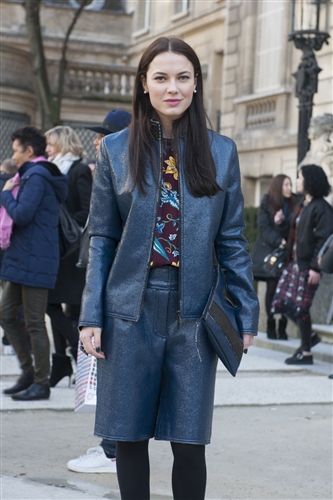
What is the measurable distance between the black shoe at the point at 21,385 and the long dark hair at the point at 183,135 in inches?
150

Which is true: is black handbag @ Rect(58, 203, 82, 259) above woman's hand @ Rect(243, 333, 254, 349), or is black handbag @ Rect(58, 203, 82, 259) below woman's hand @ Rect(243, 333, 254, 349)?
above

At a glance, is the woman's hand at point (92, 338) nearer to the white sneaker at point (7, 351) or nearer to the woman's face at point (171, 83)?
the woman's face at point (171, 83)

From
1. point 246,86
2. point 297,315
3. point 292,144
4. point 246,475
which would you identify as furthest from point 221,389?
point 246,86

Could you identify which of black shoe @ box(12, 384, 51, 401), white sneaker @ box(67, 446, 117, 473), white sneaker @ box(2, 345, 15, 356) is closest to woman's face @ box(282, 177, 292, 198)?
white sneaker @ box(2, 345, 15, 356)

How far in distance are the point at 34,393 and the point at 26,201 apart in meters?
1.34

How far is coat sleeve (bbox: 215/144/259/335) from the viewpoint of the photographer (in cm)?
356

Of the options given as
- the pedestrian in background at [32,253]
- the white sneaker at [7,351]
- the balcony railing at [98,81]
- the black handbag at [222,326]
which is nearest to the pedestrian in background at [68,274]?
the pedestrian in background at [32,253]

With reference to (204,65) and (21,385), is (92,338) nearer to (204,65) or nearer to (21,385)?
(21,385)

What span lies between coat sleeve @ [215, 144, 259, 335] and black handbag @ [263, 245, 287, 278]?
277 inches

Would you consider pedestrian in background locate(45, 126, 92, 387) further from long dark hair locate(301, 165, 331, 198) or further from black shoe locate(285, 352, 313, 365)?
black shoe locate(285, 352, 313, 365)

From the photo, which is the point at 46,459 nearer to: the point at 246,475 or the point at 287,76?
the point at 246,475

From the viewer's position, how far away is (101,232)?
3568 mm

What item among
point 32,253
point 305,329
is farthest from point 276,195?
point 32,253

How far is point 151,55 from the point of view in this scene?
3.56 m
